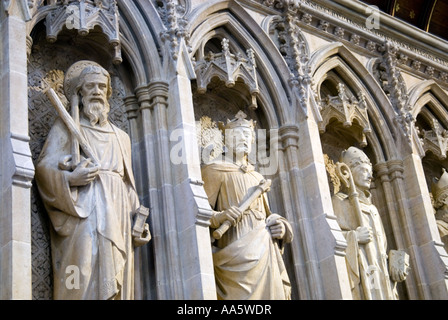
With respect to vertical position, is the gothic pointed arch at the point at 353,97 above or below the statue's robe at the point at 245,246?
above

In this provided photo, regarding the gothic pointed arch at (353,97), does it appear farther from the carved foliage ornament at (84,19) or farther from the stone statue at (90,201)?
the stone statue at (90,201)

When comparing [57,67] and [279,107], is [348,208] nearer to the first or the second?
[279,107]

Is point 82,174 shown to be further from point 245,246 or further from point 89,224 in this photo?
point 245,246

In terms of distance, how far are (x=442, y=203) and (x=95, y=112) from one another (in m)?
5.85

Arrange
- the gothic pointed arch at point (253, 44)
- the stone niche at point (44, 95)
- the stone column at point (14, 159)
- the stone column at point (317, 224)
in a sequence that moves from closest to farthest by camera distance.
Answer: the stone column at point (14, 159), the stone niche at point (44, 95), the stone column at point (317, 224), the gothic pointed arch at point (253, 44)

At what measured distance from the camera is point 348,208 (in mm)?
12406

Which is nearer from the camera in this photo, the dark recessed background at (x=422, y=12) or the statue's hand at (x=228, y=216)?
the statue's hand at (x=228, y=216)

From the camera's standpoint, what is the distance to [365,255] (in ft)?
39.5

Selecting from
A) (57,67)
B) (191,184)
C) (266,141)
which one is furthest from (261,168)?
(57,67)

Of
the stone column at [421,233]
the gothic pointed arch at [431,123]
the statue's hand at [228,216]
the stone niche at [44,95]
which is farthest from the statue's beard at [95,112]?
the gothic pointed arch at [431,123]

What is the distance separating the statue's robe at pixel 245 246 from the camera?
10484 mm

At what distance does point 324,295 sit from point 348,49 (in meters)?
4.16

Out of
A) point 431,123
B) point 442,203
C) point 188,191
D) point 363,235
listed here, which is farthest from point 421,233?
point 188,191

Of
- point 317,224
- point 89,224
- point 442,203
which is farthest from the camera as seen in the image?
point 442,203
